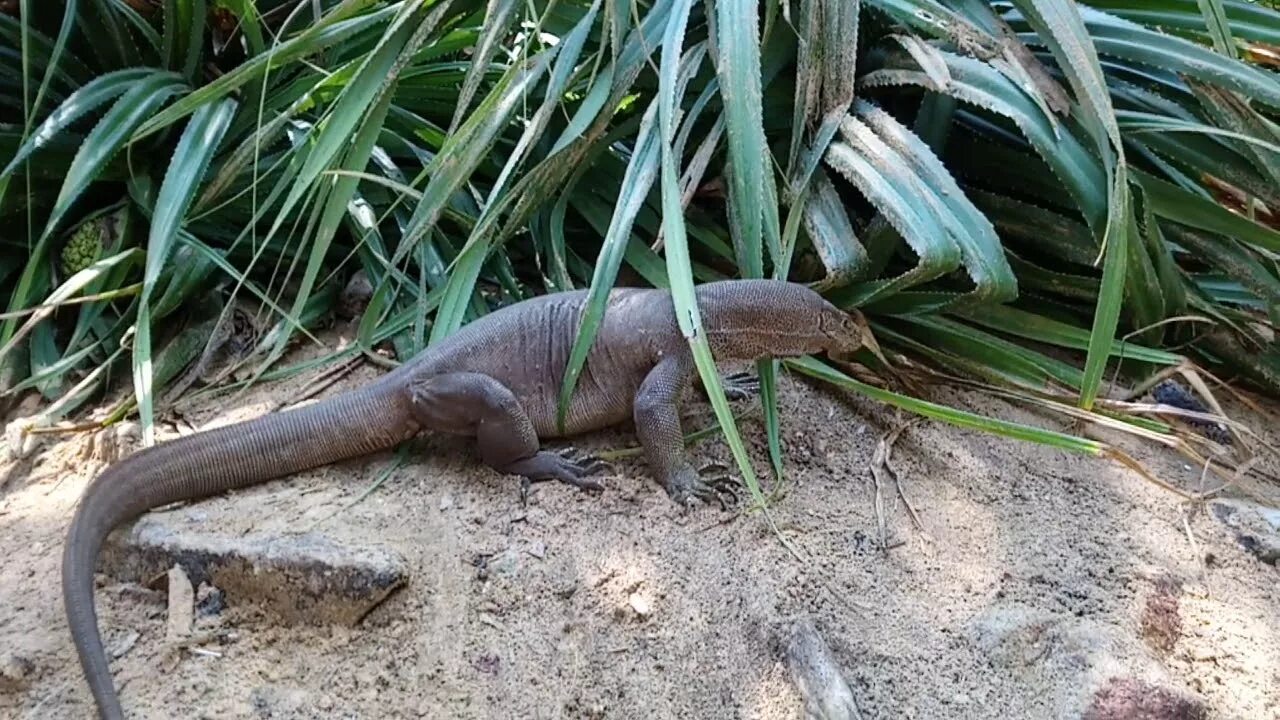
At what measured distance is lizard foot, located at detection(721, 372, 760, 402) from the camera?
3246 millimetres

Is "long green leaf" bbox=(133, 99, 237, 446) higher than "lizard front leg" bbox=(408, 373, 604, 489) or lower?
higher

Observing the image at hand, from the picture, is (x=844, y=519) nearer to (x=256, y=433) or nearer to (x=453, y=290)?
(x=453, y=290)

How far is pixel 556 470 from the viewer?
2.79m

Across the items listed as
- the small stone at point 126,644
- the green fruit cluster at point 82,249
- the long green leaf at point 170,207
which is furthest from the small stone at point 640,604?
the green fruit cluster at point 82,249

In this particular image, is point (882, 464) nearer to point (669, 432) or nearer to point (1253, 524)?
point (669, 432)

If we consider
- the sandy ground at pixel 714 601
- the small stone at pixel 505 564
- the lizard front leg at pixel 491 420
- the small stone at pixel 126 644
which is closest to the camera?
the sandy ground at pixel 714 601

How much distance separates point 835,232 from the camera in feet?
9.55

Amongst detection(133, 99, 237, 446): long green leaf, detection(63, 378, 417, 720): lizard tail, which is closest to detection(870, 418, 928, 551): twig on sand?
detection(63, 378, 417, 720): lizard tail

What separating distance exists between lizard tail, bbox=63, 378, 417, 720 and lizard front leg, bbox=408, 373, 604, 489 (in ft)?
0.28

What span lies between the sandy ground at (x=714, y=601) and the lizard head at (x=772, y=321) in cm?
27

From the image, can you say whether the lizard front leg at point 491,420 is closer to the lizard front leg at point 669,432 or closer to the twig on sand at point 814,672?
the lizard front leg at point 669,432

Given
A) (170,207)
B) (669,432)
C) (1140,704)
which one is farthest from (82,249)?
(1140,704)

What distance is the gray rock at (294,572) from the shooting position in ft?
7.74

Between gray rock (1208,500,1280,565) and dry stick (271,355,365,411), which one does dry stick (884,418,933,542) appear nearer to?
gray rock (1208,500,1280,565)
